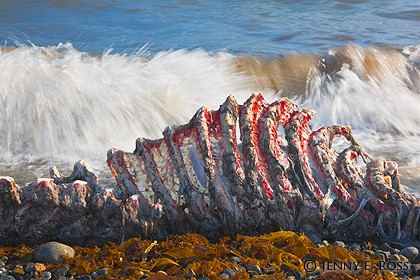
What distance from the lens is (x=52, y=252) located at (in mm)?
3756

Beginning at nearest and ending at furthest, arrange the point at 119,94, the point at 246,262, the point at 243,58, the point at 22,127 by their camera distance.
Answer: the point at 246,262 < the point at 22,127 < the point at 119,94 < the point at 243,58

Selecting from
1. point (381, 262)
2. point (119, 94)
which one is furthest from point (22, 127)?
point (381, 262)

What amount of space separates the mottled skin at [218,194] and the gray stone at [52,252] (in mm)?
166

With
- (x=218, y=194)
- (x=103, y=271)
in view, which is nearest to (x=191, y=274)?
(x=103, y=271)

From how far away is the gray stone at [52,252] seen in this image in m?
3.73

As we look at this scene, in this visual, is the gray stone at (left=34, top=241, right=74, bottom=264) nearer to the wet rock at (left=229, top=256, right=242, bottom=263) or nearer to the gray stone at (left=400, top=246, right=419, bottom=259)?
the wet rock at (left=229, top=256, right=242, bottom=263)

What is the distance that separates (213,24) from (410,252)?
8.46 metres

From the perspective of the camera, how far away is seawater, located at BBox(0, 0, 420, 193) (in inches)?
273

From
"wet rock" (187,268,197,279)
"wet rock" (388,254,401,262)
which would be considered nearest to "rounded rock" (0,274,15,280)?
"wet rock" (187,268,197,279)

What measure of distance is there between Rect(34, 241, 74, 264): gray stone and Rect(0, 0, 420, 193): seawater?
2.01 metres

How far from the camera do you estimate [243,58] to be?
370 inches

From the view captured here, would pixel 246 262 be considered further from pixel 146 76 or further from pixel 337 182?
pixel 146 76

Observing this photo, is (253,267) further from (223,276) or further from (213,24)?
(213,24)

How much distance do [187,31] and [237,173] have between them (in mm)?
7473
